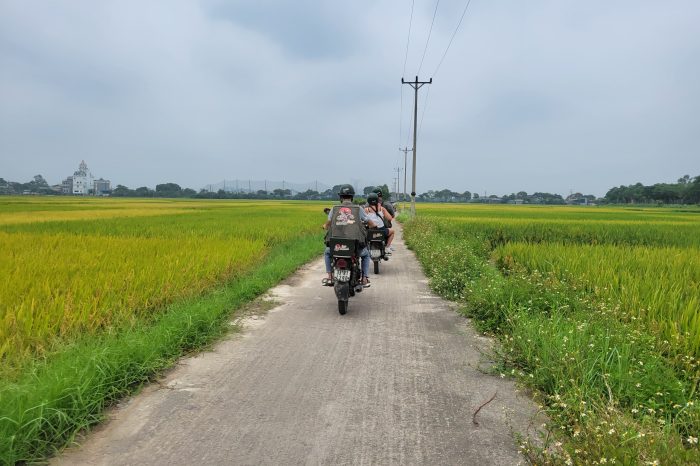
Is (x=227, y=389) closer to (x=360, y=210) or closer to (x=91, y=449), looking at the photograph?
(x=91, y=449)

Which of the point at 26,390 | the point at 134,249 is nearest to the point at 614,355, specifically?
the point at 26,390

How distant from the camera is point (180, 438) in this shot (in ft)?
8.70

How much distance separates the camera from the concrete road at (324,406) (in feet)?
8.21

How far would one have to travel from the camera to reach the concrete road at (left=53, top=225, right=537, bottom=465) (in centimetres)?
250

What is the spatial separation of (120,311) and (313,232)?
13413mm

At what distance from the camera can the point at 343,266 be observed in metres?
5.95

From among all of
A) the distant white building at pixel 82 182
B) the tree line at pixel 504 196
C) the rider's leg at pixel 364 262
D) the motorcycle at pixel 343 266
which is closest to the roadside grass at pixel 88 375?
the motorcycle at pixel 343 266

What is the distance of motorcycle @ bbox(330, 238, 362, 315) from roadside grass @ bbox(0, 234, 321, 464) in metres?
1.45

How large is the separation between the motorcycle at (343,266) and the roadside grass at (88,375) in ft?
4.76

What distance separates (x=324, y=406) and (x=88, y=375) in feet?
5.62

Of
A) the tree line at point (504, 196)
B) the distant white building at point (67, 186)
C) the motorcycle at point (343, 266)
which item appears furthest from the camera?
the distant white building at point (67, 186)

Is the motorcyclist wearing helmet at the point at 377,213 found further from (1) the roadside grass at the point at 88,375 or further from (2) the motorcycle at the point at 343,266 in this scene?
(1) the roadside grass at the point at 88,375

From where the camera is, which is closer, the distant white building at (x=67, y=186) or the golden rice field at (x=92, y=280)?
the golden rice field at (x=92, y=280)

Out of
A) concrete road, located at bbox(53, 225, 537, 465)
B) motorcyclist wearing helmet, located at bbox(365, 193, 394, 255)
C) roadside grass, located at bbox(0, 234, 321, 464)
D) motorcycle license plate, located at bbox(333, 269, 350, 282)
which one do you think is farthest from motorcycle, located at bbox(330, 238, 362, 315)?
motorcyclist wearing helmet, located at bbox(365, 193, 394, 255)
